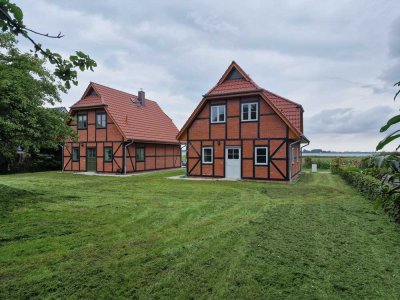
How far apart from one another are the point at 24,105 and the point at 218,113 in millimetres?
11093

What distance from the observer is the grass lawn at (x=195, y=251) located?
3.80m

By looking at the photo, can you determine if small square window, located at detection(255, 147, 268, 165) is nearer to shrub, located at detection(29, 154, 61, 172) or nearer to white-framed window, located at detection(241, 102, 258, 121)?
white-framed window, located at detection(241, 102, 258, 121)

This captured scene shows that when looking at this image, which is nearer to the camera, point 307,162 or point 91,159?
point 91,159

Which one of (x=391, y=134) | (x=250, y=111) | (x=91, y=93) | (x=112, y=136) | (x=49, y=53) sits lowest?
(x=391, y=134)

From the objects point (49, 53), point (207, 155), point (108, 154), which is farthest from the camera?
point (108, 154)

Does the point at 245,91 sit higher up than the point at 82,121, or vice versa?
the point at 245,91

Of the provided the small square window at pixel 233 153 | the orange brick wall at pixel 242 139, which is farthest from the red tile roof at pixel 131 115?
the small square window at pixel 233 153

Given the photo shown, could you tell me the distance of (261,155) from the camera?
16859 mm

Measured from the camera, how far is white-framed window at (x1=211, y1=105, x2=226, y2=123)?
58.6ft

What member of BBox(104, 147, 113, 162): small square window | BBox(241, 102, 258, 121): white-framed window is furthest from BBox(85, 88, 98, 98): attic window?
BBox(241, 102, 258, 121): white-framed window

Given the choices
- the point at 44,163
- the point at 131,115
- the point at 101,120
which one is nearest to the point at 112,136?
the point at 101,120

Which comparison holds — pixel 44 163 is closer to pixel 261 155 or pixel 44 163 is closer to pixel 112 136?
pixel 112 136

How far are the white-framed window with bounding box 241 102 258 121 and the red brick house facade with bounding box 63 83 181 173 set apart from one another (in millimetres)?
8358

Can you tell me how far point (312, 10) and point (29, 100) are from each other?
30.5 feet
